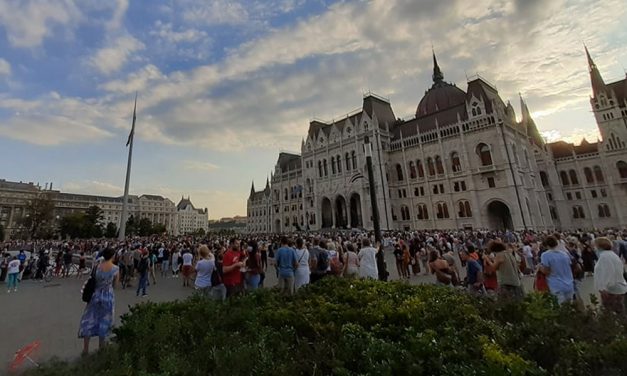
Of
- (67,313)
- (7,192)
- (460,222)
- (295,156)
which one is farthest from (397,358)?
(7,192)

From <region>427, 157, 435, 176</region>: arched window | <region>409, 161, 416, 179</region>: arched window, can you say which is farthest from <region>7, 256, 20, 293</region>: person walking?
<region>427, 157, 435, 176</region>: arched window

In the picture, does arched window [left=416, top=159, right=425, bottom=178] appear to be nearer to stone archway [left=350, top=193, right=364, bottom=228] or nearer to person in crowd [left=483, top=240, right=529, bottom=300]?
stone archway [left=350, top=193, right=364, bottom=228]

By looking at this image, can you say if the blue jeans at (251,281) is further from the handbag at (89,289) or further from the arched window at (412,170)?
the arched window at (412,170)

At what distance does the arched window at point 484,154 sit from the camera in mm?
44281

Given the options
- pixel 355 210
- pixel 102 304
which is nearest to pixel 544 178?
pixel 355 210

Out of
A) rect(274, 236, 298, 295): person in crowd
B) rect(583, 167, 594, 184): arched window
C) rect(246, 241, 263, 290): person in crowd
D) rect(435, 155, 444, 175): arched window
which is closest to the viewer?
rect(274, 236, 298, 295): person in crowd

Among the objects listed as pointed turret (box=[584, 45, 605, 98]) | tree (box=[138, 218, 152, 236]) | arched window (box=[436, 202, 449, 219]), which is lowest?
arched window (box=[436, 202, 449, 219])

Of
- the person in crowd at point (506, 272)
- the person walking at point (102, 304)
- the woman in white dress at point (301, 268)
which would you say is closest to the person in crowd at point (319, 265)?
the woman in white dress at point (301, 268)

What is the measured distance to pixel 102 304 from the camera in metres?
6.07

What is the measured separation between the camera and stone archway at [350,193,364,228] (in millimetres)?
56812

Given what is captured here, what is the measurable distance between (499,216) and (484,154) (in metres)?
10.1

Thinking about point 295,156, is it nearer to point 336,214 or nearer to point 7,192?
point 336,214

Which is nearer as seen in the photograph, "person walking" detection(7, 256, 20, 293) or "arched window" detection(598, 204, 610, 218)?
"person walking" detection(7, 256, 20, 293)

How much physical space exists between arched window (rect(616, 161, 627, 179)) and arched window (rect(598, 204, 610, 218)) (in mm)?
5429
